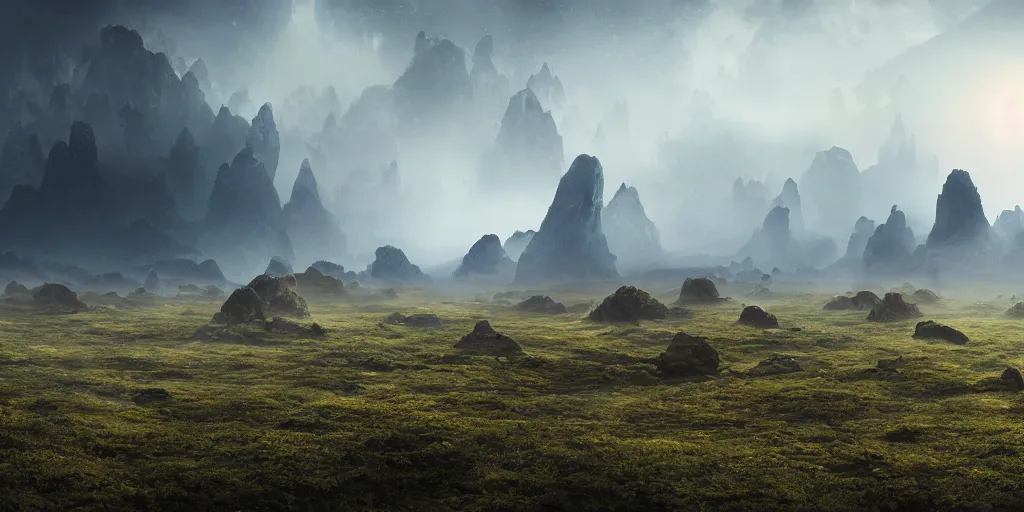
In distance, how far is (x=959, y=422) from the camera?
102 feet

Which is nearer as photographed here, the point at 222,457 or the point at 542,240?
the point at 222,457

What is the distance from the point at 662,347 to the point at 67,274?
159925 millimetres

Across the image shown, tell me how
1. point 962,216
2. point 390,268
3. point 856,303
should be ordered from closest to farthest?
point 856,303
point 962,216
point 390,268

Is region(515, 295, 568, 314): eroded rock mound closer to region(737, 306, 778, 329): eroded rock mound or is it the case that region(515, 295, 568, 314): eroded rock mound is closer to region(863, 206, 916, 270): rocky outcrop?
region(737, 306, 778, 329): eroded rock mound

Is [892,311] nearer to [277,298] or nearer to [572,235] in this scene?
[277,298]

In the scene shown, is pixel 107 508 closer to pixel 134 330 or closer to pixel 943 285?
pixel 134 330

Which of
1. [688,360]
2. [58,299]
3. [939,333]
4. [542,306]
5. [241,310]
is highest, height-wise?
[58,299]

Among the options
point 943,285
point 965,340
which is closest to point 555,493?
point 965,340

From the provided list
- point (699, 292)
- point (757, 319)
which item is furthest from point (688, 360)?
point (699, 292)

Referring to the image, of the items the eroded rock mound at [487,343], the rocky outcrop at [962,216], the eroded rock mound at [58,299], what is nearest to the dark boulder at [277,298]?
the eroded rock mound at [58,299]

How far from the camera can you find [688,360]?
44.4 m

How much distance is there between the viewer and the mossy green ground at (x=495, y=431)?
2333 cm

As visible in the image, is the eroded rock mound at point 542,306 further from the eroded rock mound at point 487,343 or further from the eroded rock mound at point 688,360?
the eroded rock mound at point 688,360

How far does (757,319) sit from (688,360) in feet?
107
